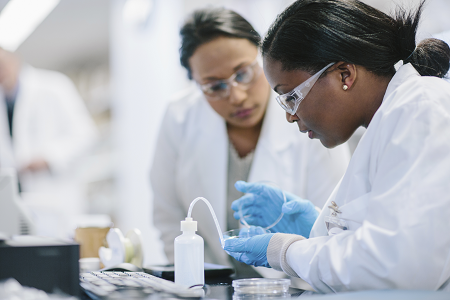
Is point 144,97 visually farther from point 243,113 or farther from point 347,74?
point 347,74

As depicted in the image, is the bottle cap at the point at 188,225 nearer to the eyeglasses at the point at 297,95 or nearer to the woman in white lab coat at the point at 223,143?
the eyeglasses at the point at 297,95

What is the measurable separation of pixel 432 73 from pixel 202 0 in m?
3.27

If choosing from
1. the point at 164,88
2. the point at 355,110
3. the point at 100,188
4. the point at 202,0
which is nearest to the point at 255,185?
the point at 355,110

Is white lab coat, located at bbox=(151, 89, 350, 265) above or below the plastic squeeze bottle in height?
above

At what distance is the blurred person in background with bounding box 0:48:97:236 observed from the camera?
9.68 feet

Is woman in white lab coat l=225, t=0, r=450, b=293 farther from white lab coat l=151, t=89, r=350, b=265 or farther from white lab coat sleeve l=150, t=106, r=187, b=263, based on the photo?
white lab coat sleeve l=150, t=106, r=187, b=263

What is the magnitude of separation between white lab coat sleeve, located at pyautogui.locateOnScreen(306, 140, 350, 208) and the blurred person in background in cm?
171

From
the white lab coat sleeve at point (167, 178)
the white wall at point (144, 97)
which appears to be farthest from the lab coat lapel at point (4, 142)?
the white lab coat sleeve at point (167, 178)

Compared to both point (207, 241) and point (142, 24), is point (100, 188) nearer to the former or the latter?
point (142, 24)

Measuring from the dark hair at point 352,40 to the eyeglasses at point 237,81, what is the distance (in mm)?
600

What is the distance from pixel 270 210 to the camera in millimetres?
1442

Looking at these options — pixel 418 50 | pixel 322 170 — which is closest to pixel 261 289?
pixel 418 50

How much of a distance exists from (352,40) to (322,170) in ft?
2.59

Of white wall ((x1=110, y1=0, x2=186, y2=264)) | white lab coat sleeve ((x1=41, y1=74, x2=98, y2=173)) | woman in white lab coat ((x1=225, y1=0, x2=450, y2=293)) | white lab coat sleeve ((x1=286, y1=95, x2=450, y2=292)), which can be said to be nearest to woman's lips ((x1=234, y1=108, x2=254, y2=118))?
woman in white lab coat ((x1=225, y1=0, x2=450, y2=293))
